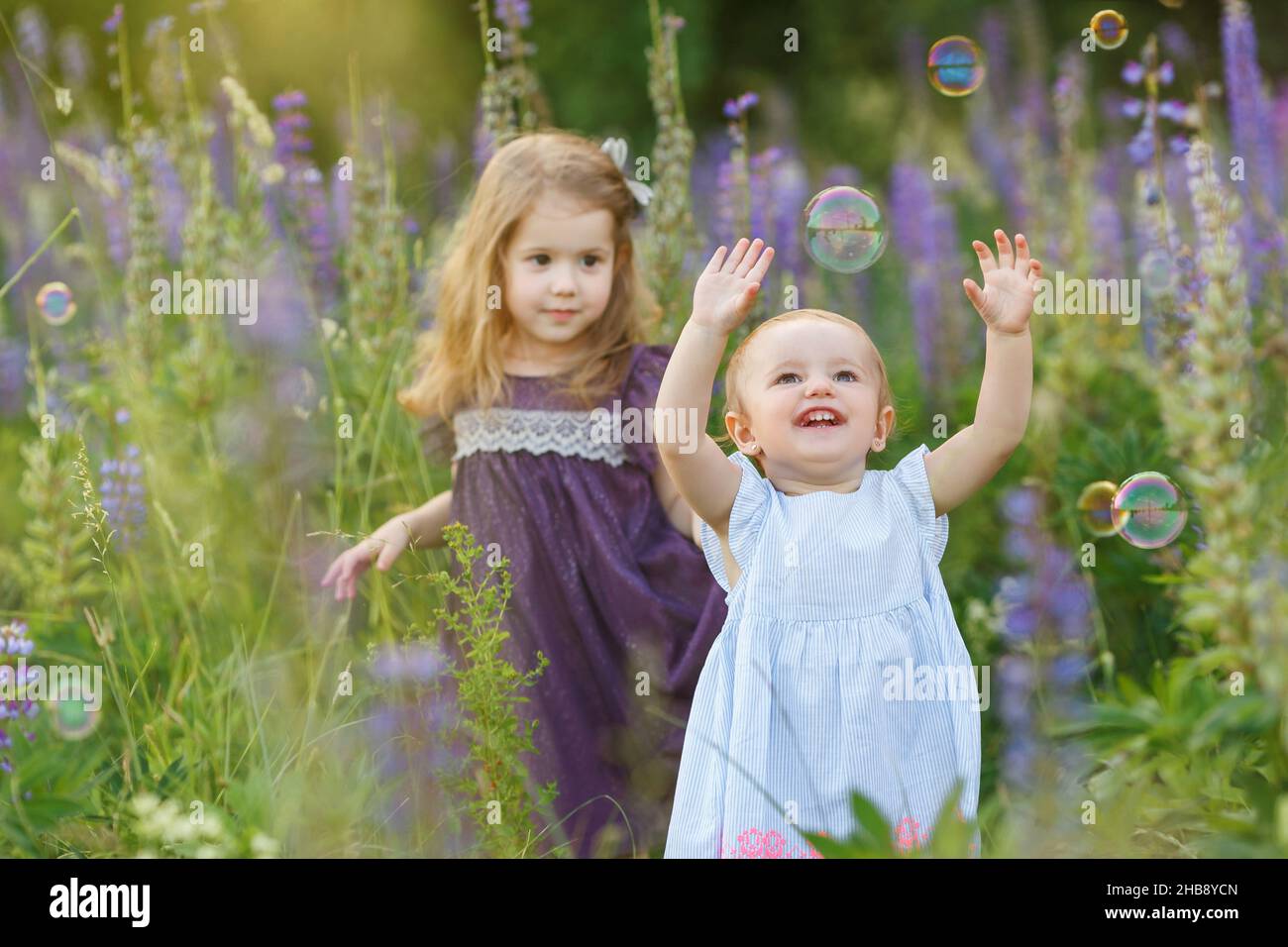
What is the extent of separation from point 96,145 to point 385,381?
7.56ft

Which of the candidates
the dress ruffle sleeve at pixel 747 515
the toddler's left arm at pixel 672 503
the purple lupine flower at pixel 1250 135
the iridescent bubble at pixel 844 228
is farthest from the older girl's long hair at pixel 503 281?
the purple lupine flower at pixel 1250 135

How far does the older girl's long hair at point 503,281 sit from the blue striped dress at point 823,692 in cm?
87

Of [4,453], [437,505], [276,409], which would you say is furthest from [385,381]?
[4,453]

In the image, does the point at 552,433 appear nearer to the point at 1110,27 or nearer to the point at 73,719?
the point at 73,719

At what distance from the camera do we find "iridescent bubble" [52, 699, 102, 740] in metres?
3.40

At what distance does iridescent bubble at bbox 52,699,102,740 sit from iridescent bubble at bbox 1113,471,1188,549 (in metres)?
2.39

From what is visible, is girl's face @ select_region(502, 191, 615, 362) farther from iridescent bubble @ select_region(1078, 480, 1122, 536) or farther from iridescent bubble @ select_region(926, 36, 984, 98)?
iridescent bubble @ select_region(1078, 480, 1122, 536)

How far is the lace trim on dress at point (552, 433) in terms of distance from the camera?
A: 3377mm

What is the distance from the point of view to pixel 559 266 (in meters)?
3.35

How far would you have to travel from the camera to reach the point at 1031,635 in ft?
11.3

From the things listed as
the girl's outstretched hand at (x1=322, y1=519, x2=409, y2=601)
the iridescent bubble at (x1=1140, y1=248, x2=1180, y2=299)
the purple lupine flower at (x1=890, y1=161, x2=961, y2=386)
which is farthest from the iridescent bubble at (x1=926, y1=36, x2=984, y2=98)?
the girl's outstretched hand at (x1=322, y1=519, x2=409, y2=601)

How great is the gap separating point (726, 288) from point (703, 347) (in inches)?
4.4
